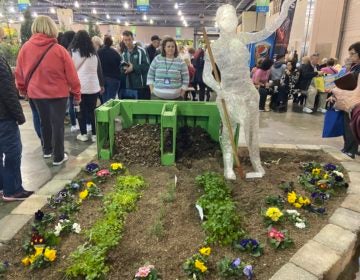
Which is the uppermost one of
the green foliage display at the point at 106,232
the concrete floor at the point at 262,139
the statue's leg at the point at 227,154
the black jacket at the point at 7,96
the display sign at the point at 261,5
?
the display sign at the point at 261,5

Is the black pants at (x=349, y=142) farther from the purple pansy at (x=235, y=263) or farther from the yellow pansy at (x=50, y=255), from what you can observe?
the yellow pansy at (x=50, y=255)

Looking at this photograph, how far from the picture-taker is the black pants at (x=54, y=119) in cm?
398

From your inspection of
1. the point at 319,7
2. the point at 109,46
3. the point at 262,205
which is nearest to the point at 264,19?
the point at 319,7

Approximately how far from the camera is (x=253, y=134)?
11.5 ft

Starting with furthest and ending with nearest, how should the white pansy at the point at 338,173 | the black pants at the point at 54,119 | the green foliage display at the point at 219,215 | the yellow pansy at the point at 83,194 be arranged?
Result: the black pants at the point at 54,119 → the white pansy at the point at 338,173 → the yellow pansy at the point at 83,194 → the green foliage display at the point at 219,215

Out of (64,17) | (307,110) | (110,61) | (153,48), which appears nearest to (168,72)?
(110,61)

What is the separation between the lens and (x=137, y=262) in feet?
7.46

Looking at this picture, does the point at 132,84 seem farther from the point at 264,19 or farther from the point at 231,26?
the point at 264,19

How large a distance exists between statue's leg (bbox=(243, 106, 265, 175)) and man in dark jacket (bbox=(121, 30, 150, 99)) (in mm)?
3109

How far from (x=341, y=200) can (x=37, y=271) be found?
2809 millimetres

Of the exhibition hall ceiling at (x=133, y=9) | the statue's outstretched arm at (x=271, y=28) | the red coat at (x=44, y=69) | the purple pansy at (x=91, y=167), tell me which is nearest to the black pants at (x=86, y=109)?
the red coat at (x=44, y=69)

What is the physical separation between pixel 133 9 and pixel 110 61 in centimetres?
2506

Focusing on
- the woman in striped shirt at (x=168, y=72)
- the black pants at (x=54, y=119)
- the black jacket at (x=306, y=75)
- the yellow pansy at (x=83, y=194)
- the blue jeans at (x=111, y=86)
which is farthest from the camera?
the black jacket at (x=306, y=75)

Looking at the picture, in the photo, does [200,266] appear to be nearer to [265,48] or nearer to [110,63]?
[110,63]
